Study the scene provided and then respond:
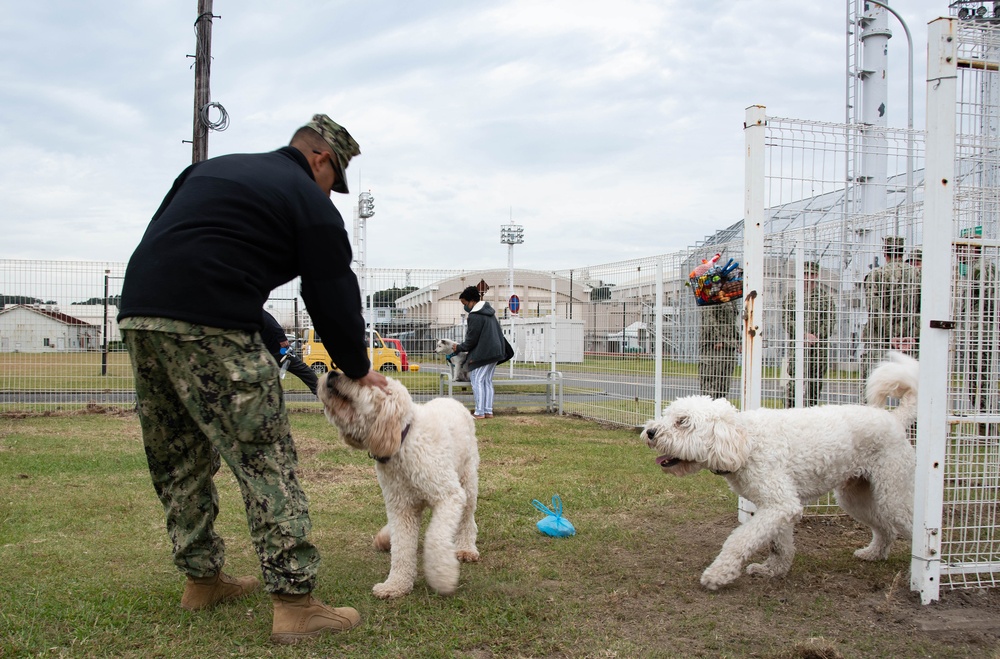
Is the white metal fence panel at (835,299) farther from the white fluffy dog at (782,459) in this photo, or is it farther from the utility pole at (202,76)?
the utility pole at (202,76)

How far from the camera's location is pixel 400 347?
11984 millimetres

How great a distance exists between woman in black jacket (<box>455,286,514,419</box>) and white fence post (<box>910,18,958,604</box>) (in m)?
7.39

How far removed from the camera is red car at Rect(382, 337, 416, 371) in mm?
11906

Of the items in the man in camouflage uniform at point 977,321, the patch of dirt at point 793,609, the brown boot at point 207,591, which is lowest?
the patch of dirt at point 793,609

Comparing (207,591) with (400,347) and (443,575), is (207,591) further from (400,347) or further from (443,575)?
(400,347)

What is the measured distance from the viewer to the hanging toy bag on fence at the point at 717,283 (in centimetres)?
649

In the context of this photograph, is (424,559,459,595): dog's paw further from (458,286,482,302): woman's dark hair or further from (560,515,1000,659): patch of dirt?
(458,286,482,302): woman's dark hair

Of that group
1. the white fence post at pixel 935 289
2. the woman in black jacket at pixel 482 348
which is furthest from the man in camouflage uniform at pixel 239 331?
the woman in black jacket at pixel 482 348

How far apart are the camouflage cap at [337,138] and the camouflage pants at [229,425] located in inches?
37.6

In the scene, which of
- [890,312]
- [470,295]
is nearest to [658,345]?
[470,295]

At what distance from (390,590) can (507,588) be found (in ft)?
2.01

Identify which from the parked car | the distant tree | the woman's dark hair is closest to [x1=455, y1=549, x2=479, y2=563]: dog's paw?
the woman's dark hair

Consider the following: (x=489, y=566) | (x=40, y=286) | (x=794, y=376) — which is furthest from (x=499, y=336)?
(x=40, y=286)

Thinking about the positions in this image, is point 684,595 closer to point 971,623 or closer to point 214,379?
point 971,623
